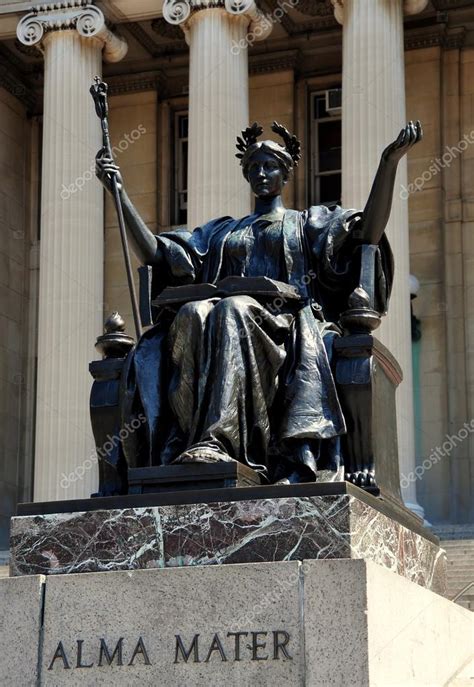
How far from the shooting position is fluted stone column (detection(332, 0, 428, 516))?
2614cm

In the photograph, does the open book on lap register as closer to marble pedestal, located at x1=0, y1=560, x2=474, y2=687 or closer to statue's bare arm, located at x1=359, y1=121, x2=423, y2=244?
statue's bare arm, located at x1=359, y1=121, x2=423, y2=244

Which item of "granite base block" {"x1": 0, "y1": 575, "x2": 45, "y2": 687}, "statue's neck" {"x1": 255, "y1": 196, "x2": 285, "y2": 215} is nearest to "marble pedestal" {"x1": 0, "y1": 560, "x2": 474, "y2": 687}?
"granite base block" {"x1": 0, "y1": 575, "x2": 45, "y2": 687}

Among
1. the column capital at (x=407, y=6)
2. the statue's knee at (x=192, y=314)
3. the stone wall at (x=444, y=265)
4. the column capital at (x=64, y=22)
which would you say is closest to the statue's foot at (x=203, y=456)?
the statue's knee at (x=192, y=314)

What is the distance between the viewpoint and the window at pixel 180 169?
113 ft

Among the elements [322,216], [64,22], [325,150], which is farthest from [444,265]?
[322,216]

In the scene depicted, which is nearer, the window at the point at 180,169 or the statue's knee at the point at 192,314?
the statue's knee at the point at 192,314

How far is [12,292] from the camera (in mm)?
34375

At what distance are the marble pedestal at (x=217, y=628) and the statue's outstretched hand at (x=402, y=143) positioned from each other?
8.16ft

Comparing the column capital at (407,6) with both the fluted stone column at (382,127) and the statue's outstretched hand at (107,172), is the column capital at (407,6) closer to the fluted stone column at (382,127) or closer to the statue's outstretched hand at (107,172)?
the fluted stone column at (382,127)

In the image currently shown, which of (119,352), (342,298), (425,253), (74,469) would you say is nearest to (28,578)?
(119,352)

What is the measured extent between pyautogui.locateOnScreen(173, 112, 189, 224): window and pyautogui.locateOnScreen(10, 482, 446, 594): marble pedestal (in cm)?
2583

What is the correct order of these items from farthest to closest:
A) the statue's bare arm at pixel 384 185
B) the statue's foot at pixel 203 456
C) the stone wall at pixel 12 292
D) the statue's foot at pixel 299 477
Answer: the stone wall at pixel 12 292, the statue's bare arm at pixel 384 185, the statue's foot at pixel 299 477, the statue's foot at pixel 203 456

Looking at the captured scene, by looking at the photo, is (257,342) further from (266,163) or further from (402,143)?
(266,163)

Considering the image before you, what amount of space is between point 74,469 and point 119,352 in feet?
57.9
